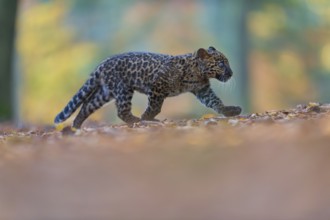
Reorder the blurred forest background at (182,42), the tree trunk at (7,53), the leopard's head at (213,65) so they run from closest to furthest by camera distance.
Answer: the leopard's head at (213,65), the tree trunk at (7,53), the blurred forest background at (182,42)

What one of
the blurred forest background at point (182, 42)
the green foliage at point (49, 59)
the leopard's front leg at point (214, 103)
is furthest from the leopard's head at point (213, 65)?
the green foliage at point (49, 59)

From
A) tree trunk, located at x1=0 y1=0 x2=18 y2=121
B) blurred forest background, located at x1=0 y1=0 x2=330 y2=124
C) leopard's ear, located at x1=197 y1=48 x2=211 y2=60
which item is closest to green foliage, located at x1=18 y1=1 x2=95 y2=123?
blurred forest background, located at x1=0 y1=0 x2=330 y2=124

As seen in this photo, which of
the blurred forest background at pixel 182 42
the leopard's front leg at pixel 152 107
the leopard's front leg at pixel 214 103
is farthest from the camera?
the blurred forest background at pixel 182 42

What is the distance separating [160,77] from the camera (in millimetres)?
10117

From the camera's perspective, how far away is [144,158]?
616 centimetres

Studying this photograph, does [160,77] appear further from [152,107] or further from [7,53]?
[7,53]

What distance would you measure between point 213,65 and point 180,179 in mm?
4987

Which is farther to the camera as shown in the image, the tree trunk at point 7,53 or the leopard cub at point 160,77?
the tree trunk at point 7,53

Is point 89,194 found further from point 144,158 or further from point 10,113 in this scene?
point 10,113

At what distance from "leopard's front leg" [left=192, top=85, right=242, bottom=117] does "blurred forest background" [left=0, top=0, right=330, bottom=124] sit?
74.3 feet

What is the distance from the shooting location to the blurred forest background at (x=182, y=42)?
35.5 m

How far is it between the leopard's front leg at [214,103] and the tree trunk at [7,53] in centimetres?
812

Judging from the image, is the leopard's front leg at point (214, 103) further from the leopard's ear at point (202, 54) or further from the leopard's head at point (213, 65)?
the leopard's ear at point (202, 54)

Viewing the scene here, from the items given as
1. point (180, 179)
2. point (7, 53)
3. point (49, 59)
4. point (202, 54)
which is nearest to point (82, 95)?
point (202, 54)
